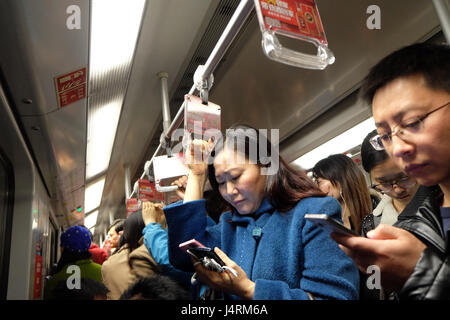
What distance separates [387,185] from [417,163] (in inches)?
35.2

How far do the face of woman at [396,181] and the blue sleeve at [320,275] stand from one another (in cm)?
65

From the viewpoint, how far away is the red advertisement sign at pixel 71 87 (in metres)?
2.45

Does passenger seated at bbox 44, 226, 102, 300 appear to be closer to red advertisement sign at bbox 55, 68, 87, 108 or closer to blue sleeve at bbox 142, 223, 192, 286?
blue sleeve at bbox 142, 223, 192, 286

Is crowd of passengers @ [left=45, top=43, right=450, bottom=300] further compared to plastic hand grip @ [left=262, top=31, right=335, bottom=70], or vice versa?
plastic hand grip @ [left=262, top=31, right=335, bottom=70]

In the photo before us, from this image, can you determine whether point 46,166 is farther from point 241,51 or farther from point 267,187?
point 267,187

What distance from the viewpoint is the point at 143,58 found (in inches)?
126

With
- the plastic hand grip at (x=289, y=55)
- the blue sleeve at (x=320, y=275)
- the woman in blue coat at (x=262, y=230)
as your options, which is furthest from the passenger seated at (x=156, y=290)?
the plastic hand grip at (x=289, y=55)

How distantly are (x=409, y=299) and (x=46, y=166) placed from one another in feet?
13.9

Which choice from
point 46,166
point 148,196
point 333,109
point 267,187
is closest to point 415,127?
point 267,187

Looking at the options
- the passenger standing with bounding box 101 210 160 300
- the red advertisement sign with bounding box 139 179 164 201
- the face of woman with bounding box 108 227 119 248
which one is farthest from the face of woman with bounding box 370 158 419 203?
the face of woman with bounding box 108 227 119 248

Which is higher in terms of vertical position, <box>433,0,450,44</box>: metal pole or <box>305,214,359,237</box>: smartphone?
<box>433,0,450,44</box>: metal pole

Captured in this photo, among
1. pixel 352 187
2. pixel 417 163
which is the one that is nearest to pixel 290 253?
pixel 417 163

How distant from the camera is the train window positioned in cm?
323

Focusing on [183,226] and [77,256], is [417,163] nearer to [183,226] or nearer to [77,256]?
[183,226]
